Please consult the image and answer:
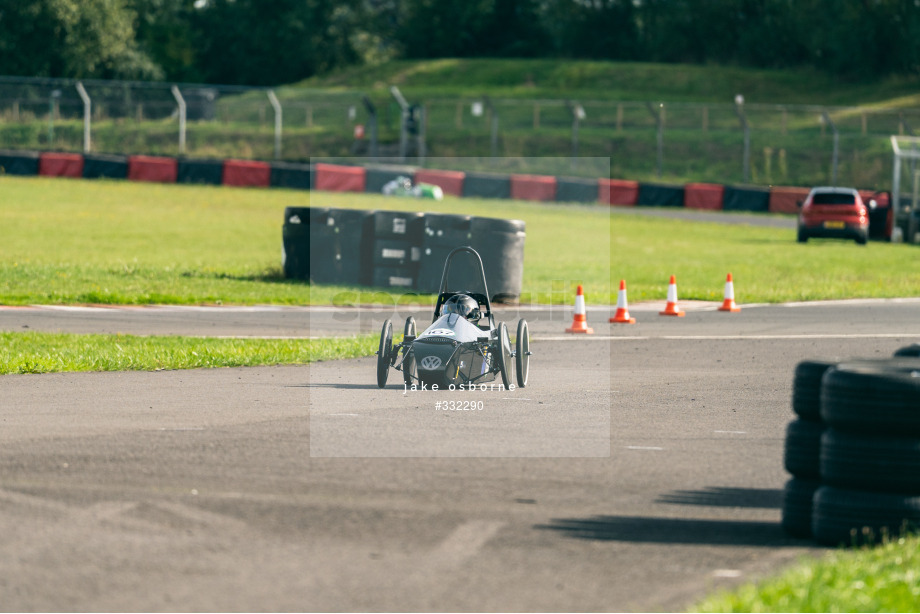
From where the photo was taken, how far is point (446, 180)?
43.0 m

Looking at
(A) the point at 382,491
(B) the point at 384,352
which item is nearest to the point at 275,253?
(B) the point at 384,352

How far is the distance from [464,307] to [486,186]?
106 ft

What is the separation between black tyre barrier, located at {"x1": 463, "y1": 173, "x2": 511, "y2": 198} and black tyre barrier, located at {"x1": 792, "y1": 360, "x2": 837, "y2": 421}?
118 ft

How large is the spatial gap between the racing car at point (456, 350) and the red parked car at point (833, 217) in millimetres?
24121

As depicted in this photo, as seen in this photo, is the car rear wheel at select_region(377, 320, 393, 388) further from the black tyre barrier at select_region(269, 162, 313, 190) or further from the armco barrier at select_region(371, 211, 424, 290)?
the black tyre barrier at select_region(269, 162, 313, 190)

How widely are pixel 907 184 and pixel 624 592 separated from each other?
45.1m

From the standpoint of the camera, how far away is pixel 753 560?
19.6 ft

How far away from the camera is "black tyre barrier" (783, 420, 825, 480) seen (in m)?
6.58

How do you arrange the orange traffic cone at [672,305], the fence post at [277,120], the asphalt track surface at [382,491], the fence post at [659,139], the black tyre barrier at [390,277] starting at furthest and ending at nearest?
the fence post at [277,120]
the fence post at [659,139]
the black tyre barrier at [390,277]
the orange traffic cone at [672,305]
the asphalt track surface at [382,491]

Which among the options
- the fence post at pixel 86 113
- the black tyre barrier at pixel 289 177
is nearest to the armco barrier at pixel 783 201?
the black tyre barrier at pixel 289 177

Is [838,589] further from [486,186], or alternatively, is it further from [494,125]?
[494,125]

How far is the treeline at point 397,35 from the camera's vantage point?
220ft

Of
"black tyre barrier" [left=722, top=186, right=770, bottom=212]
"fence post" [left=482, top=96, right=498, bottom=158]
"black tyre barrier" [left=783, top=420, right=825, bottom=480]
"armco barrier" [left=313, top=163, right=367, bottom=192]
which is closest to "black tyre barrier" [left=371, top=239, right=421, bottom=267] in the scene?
"black tyre barrier" [left=783, top=420, right=825, bottom=480]

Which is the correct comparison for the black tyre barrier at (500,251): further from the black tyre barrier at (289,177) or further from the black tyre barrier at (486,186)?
the black tyre barrier at (289,177)
